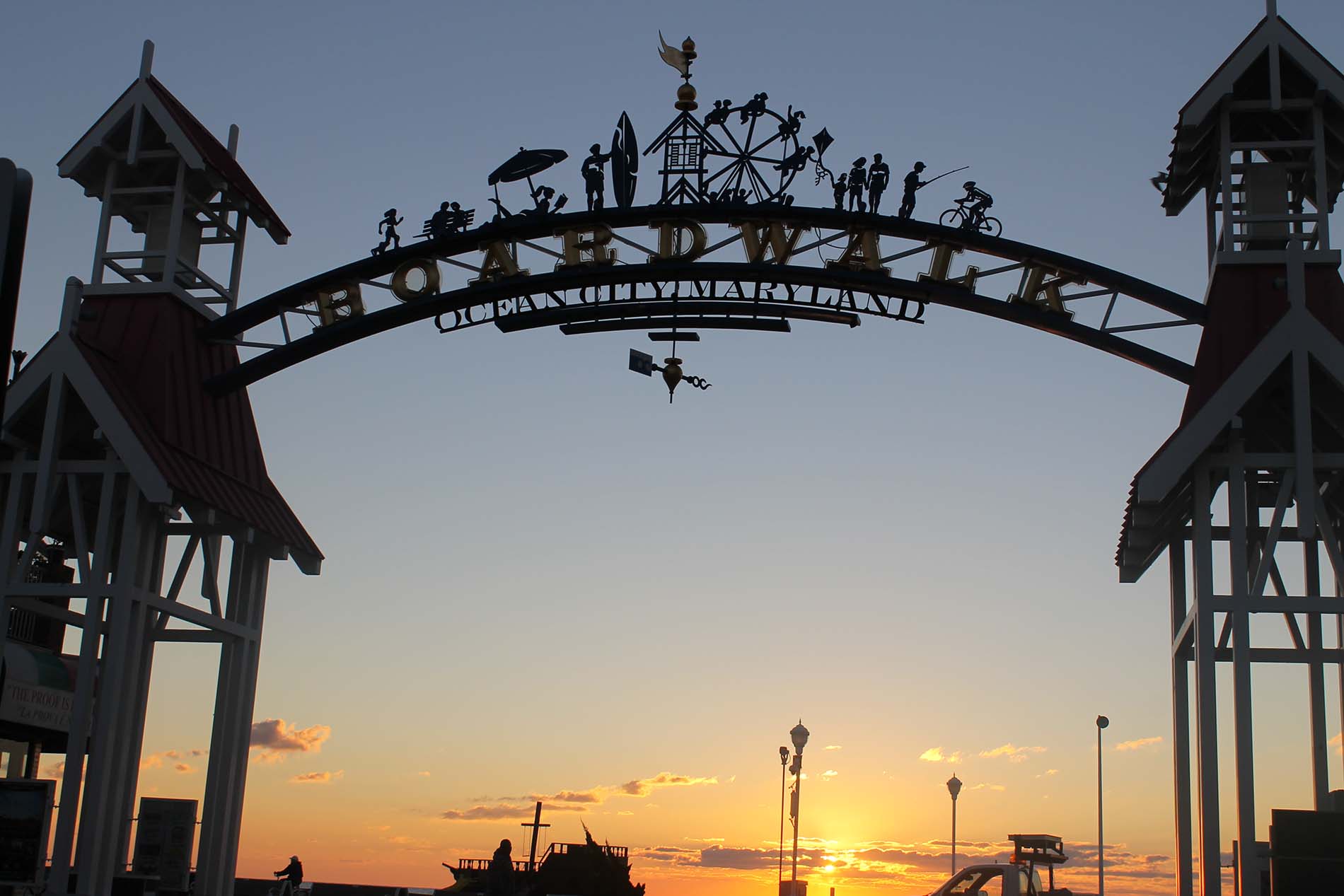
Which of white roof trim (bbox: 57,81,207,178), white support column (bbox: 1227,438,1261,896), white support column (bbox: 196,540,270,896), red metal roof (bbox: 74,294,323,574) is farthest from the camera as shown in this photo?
white roof trim (bbox: 57,81,207,178)

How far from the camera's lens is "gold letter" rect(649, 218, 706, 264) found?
2683 centimetres

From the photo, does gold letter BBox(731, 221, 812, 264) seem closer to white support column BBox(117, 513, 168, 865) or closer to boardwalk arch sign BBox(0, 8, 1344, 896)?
boardwalk arch sign BBox(0, 8, 1344, 896)

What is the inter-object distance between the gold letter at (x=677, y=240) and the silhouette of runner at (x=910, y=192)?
367 cm

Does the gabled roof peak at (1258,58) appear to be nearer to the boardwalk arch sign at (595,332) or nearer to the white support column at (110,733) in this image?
the boardwalk arch sign at (595,332)

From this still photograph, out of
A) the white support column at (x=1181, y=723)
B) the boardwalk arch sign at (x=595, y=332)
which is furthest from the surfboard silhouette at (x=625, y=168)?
the white support column at (x=1181, y=723)

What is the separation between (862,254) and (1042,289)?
324 cm

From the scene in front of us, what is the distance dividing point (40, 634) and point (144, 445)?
11565mm

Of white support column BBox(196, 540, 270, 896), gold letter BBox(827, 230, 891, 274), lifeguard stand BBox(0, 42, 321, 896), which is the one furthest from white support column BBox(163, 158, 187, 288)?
gold letter BBox(827, 230, 891, 274)

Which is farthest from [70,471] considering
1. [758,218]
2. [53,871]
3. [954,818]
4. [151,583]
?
[954,818]

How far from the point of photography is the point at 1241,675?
2078cm

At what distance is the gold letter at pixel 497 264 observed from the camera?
27.3 meters

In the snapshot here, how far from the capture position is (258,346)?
2797 centimetres

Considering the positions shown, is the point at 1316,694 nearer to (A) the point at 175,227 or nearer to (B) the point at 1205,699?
(B) the point at 1205,699

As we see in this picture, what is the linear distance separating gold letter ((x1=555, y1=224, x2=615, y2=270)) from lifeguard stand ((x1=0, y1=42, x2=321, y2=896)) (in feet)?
21.8
